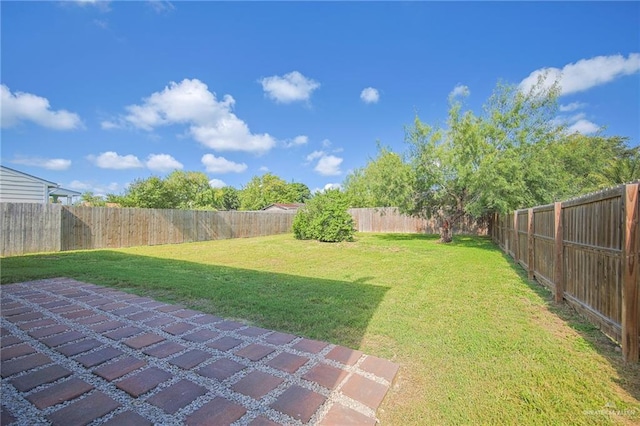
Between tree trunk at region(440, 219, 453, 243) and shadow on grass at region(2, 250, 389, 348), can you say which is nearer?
shadow on grass at region(2, 250, 389, 348)

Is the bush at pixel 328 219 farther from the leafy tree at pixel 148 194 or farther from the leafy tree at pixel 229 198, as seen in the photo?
the leafy tree at pixel 229 198

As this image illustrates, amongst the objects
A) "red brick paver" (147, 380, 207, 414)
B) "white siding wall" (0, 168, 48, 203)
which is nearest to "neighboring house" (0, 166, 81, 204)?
"white siding wall" (0, 168, 48, 203)

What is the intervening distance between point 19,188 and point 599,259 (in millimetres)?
18330

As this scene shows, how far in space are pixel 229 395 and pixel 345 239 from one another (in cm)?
1131

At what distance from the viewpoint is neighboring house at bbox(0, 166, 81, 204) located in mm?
11664

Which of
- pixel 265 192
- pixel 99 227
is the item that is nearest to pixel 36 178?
pixel 99 227

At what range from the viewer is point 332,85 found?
1396 centimetres

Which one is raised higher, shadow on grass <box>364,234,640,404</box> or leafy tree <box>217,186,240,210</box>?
leafy tree <box>217,186,240,210</box>

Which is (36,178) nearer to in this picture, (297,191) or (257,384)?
(257,384)

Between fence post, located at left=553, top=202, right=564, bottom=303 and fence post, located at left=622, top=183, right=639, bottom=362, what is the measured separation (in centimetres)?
180

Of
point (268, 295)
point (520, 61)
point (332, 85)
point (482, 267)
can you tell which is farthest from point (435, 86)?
point (268, 295)

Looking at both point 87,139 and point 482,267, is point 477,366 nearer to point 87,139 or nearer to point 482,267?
point 482,267

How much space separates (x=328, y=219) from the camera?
12836 mm

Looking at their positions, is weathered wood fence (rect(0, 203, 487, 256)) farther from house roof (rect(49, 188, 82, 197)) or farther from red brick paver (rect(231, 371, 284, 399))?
red brick paver (rect(231, 371, 284, 399))
